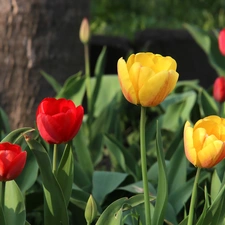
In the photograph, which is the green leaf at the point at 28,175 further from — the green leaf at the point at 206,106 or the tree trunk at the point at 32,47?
the tree trunk at the point at 32,47

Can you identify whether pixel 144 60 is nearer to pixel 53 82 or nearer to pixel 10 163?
pixel 10 163

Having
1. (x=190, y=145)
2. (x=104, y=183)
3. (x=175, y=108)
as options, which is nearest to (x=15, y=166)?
(x=190, y=145)

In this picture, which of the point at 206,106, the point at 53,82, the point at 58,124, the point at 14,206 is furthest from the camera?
the point at 53,82

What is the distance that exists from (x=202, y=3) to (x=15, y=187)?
564cm

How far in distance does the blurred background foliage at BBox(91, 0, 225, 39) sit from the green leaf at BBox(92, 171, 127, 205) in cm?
423

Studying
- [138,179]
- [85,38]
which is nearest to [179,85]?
[85,38]

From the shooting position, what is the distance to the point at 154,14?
6730 mm

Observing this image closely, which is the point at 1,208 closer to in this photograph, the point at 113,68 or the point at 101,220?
the point at 101,220

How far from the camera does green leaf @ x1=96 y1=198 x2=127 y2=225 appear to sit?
1.51 metres

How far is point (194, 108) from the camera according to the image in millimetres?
2848

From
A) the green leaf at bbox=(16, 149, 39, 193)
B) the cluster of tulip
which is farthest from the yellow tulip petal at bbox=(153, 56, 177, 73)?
the green leaf at bbox=(16, 149, 39, 193)

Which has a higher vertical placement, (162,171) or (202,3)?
(162,171)

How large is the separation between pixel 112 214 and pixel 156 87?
1.07 feet

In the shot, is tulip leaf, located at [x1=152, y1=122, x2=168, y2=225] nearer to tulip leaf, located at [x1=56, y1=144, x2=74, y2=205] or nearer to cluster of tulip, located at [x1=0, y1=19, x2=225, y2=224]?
cluster of tulip, located at [x1=0, y1=19, x2=225, y2=224]
